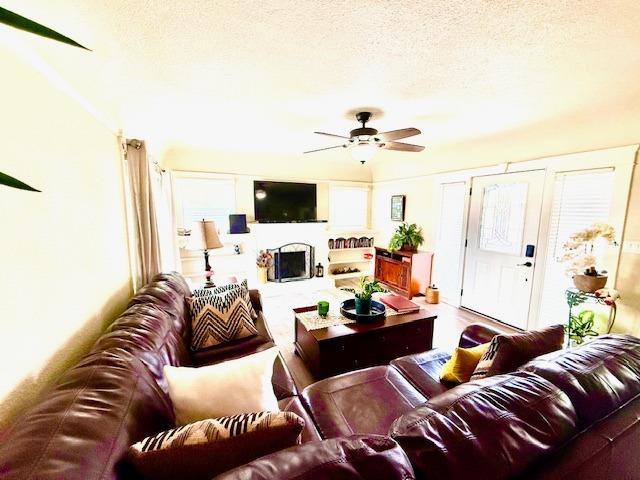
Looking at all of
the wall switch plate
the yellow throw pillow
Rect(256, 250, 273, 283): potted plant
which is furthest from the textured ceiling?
Rect(256, 250, 273, 283): potted plant

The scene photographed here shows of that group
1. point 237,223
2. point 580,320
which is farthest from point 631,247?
point 237,223

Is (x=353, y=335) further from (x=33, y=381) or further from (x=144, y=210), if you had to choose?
(x=144, y=210)

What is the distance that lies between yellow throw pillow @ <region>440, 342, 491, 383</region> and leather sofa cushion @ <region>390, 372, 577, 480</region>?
0.62 meters

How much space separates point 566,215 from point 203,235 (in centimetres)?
384

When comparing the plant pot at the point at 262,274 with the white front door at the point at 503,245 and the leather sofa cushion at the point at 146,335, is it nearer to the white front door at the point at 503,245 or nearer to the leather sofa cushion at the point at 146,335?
the leather sofa cushion at the point at 146,335

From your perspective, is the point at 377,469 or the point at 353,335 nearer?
the point at 377,469

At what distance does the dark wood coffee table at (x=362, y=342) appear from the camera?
2182 mm

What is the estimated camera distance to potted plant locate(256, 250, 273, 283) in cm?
468

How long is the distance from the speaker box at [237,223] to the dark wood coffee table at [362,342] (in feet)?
7.63

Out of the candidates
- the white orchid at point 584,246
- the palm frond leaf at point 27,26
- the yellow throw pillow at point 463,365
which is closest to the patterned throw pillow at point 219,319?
the yellow throw pillow at point 463,365

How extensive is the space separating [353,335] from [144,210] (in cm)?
211

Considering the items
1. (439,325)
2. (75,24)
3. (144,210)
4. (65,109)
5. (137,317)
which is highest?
(75,24)

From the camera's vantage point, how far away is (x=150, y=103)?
91.0 inches

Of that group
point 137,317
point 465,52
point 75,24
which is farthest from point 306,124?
point 137,317
